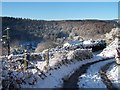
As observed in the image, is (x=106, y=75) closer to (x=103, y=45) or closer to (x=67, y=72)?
(x=67, y=72)

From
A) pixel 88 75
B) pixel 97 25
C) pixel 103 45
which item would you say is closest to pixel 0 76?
pixel 88 75

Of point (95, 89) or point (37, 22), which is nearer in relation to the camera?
point (95, 89)

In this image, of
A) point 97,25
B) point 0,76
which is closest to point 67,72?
point 0,76

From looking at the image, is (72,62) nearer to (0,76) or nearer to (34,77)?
(34,77)

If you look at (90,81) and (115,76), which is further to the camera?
(115,76)

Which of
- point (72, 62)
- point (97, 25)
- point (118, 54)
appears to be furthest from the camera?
point (97, 25)

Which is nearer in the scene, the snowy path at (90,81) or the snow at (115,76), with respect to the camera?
the snowy path at (90,81)

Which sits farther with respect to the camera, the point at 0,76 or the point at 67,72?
the point at 67,72

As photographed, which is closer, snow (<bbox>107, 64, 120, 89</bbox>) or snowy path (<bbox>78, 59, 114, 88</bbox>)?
snowy path (<bbox>78, 59, 114, 88</bbox>)

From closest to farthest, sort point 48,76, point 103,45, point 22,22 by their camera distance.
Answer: point 48,76, point 103,45, point 22,22
